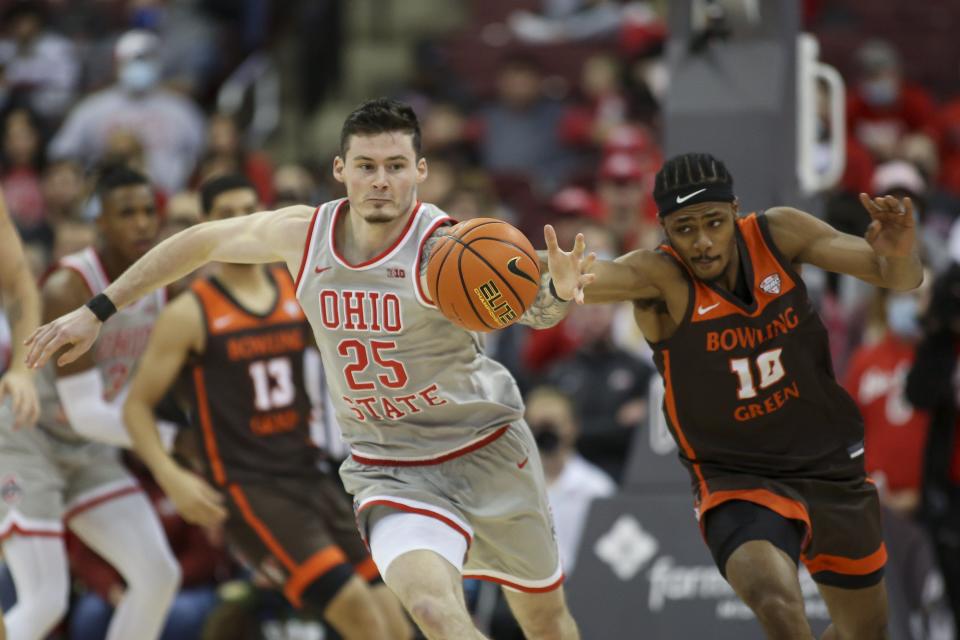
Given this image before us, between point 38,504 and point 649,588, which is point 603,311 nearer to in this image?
point 649,588

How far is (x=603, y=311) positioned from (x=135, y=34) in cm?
655

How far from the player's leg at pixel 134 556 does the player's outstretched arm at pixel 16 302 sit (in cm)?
127

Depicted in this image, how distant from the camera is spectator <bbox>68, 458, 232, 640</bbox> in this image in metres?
9.79

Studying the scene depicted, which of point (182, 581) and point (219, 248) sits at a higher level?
point (219, 248)

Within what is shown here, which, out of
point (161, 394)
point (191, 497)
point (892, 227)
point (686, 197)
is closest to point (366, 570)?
point (191, 497)

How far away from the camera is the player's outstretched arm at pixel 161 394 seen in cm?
758

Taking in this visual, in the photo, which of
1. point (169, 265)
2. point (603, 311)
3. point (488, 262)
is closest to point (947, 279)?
point (603, 311)

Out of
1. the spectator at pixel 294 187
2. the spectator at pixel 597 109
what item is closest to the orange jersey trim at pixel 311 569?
the spectator at pixel 294 187

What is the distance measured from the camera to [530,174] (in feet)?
45.7

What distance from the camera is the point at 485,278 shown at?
18.7ft

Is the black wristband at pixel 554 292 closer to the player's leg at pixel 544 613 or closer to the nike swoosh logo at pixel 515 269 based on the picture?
the nike swoosh logo at pixel 515 269

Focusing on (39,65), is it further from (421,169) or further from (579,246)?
(579,246)

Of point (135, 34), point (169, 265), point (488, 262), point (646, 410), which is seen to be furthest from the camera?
point (135, 34)

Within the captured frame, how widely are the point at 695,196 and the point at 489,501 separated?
139 cm
